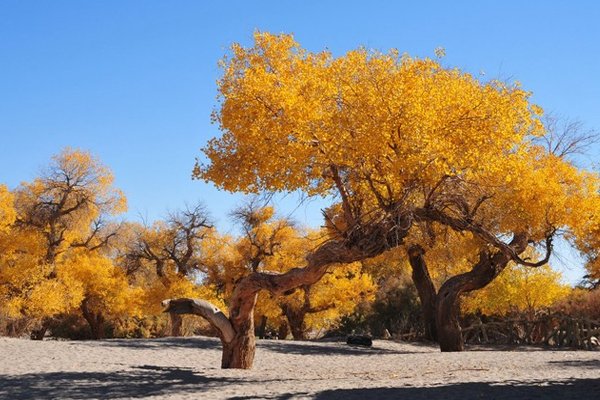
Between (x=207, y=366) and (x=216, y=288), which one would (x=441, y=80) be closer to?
(x=207, y=366)

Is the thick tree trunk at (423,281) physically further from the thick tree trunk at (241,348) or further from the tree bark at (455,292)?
the thick tree trunk at (241,348)

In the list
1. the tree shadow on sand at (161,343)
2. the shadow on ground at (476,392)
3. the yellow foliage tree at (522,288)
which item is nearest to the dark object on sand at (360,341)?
the tree shadow on sand at (161,343)

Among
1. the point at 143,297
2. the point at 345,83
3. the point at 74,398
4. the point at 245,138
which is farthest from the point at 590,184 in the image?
the point at 143,297

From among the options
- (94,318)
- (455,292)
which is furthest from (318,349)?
(94,318)

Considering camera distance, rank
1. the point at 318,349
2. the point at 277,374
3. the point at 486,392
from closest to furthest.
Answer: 1. the point at 486,392
2. the point at 277,374
3. the point at 318,349

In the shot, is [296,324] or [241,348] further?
[296,324]

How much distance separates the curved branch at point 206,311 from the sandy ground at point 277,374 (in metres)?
0.98

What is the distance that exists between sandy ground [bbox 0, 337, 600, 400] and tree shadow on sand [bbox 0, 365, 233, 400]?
2cm

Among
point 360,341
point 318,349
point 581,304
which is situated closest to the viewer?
point 318,349

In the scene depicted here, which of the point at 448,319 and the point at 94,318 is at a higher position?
the point at 94,318

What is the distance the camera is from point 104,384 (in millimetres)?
12250

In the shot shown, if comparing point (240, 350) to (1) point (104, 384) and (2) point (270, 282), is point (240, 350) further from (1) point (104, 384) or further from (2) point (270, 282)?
(1) point (104, 384)

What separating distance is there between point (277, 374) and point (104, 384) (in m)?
4.08

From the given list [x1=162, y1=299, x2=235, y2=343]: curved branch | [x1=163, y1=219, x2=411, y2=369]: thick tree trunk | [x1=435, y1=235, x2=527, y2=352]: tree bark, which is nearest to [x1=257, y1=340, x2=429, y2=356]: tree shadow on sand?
[x1=435, y1=235, x2=527, y2=352]: tree bark
